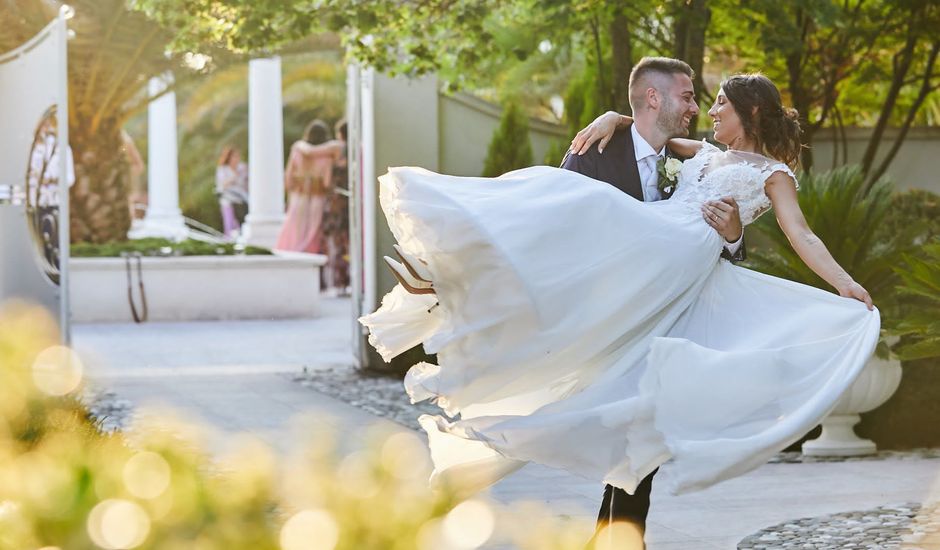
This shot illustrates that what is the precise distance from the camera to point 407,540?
2305 mm

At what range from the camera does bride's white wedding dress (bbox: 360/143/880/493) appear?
4465 mm

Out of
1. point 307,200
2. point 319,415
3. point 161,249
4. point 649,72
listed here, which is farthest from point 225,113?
point 649,72

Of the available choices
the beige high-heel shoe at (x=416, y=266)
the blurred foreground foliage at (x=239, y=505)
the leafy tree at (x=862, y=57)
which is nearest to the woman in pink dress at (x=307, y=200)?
the leafy tree at (x=862, y=57)

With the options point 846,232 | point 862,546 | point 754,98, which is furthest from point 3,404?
point 846,232

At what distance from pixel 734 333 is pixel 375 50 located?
7213 millimetres

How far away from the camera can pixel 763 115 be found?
5.07 m

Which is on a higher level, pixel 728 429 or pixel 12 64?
pixel 12 64

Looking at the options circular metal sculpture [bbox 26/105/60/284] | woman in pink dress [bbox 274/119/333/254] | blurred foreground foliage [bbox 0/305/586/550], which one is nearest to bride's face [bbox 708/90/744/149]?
blurred foreground foliage [bbox 0/305/586/550]

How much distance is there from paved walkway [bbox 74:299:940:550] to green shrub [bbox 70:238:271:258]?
50.4 inches

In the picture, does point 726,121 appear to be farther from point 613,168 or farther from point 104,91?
point 104,91

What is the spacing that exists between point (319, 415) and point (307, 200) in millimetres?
14297

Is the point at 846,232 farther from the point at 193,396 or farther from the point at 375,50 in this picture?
the point at 193,396

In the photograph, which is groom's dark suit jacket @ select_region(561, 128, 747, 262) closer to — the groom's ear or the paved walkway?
the groom's ear

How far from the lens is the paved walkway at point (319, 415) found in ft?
21.7
